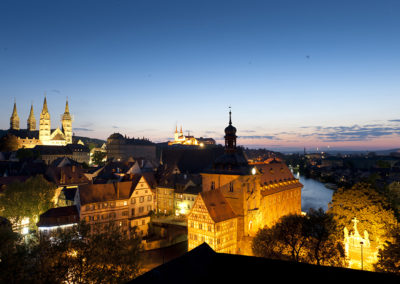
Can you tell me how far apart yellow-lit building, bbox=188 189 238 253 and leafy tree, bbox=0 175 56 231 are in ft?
79.5

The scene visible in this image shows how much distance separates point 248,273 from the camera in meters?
15.5

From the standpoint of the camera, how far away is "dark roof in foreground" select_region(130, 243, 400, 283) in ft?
47.2

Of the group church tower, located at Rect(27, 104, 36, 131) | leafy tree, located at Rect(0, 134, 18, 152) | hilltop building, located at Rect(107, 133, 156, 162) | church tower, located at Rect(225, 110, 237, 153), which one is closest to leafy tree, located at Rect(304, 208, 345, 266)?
church tower, located at Rect(225, 110, 237, 153)

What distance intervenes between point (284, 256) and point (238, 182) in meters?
13.9

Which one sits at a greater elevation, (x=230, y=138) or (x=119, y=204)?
(x=230, y=138)

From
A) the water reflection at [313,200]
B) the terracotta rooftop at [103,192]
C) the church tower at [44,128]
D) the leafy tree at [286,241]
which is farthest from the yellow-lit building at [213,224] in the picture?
the church tower at [44,128]

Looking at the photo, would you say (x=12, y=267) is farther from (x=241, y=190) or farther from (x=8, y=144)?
(x=8, y=144)

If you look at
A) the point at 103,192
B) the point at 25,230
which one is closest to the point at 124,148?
the point at 103,192

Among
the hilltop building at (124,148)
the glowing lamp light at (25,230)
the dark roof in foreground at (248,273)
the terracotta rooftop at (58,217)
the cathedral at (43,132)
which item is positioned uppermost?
the cathedral at (43,132)

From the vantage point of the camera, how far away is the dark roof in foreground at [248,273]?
1440cm

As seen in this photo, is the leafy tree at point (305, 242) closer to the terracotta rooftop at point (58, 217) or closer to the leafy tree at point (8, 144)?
the terracotta rooftop at point (58, 217)

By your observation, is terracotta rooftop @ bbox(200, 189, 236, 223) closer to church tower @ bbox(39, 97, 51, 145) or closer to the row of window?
the row of window

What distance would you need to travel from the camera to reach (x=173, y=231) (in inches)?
1891

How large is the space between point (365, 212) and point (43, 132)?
155124mm
